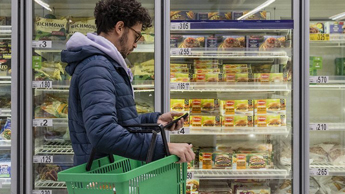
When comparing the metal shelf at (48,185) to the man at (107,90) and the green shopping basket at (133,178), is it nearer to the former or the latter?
the man at (107,90)

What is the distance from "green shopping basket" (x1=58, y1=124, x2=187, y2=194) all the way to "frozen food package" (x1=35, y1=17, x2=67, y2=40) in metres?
1.91

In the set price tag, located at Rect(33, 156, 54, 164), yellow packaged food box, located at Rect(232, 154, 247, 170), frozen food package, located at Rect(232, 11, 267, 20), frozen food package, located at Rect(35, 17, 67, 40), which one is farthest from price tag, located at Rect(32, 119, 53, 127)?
frozen food package, located at Rect(232, 11, 267, 20)

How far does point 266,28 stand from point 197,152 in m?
1.13

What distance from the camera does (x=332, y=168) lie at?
294 centimetres

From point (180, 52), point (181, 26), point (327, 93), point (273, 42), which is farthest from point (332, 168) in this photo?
point (181, 26)

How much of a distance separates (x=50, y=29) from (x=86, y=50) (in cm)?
174

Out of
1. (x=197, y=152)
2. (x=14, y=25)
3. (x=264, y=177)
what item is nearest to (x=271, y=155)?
(x=264, y=177)

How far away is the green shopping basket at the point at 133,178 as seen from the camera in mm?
1002

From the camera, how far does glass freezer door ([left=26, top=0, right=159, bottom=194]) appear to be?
9.00 ft

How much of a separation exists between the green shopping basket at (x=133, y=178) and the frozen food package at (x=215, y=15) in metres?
1.94

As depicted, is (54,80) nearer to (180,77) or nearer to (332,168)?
(180,77)

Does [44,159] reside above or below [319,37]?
below

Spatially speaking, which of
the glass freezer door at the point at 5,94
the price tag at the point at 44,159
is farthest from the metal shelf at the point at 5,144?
the price tag at the point at 44,159

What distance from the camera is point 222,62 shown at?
10.3ft
